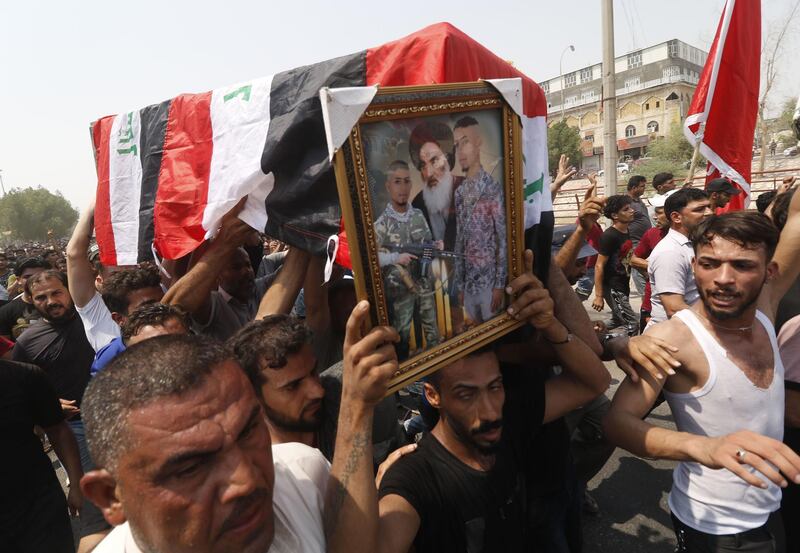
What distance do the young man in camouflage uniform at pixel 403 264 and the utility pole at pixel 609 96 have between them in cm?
795

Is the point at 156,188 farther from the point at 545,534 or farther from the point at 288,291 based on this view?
the point at 545,534

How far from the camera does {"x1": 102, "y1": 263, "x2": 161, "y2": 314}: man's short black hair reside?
8.43 ft

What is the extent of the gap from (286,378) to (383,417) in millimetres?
594

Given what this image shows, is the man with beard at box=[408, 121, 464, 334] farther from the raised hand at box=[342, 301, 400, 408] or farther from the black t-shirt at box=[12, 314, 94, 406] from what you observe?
the black t-shirt at box=[12, 314, 94, 406]

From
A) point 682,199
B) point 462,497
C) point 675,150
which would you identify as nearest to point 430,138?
point 462,497

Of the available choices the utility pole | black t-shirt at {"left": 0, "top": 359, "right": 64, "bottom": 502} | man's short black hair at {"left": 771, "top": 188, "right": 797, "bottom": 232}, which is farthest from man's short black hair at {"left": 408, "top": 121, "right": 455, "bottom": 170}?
the utility pole

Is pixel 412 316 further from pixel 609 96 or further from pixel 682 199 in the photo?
pixel 609 96

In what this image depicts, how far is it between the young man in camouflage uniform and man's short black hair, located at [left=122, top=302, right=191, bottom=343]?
4.10 feet

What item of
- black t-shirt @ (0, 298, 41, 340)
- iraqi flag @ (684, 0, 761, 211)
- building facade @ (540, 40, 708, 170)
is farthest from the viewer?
building facade @ (540, 40, 708, 170)

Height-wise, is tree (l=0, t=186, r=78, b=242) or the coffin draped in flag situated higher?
the coffin draped in flag

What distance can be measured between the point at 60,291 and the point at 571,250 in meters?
3.52

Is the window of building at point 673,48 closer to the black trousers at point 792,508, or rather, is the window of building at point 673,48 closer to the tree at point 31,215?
the black trousers at point 792,508

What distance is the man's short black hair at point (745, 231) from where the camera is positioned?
1.80m

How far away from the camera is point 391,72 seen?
1.61 meters
